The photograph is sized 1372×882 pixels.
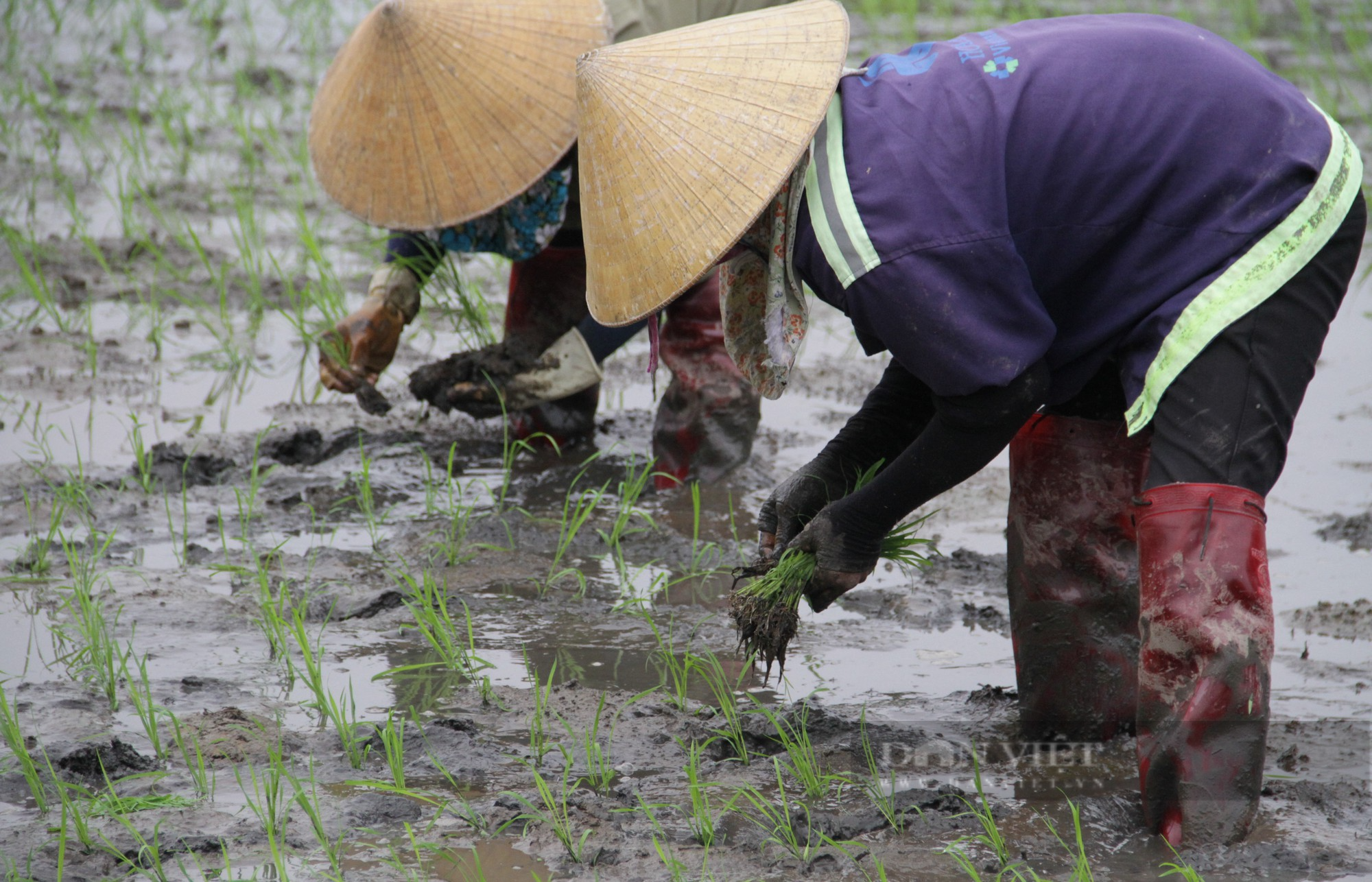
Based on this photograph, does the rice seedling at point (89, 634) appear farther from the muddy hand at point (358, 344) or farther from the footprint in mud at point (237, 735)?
the muddy hand at point (358, 344)

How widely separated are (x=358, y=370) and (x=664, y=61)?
187cm

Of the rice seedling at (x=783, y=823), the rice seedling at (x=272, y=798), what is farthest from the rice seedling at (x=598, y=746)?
the rice seedling at (x=272, y=798)

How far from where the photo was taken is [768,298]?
2.07m

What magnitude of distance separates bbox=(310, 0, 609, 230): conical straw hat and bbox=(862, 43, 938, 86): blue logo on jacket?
1.28m

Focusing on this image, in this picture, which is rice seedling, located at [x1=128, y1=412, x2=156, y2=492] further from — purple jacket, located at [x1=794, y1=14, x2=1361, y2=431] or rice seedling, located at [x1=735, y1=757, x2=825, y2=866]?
purple jacket, located at [x1=794, y1=14, x2=1361, y2=431]

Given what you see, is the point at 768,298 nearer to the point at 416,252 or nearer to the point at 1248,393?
the point at 1248,393

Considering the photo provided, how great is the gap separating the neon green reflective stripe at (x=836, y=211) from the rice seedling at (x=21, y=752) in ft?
4.94

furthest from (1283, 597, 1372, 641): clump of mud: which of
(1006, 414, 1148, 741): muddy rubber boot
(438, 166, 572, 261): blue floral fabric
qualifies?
(438, 166, 572, 261): blue floral fabric

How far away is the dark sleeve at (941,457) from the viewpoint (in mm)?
1998

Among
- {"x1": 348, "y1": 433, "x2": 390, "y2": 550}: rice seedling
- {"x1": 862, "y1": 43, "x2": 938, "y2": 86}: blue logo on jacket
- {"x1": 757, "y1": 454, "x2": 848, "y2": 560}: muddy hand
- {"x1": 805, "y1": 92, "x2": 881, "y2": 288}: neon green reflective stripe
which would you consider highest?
{"x1": 862, "y1": 43, "x2": 938, "y2": 86}: blue logo on jacket

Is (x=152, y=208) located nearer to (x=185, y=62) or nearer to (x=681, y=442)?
(x=681, y=442)

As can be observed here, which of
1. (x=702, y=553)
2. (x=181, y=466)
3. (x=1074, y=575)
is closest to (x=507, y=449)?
(x=702, y=553)

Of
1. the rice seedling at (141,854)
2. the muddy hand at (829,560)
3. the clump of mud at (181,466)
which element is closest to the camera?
the rice seedling at (141,854)

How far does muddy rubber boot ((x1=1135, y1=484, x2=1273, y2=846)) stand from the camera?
197cm
